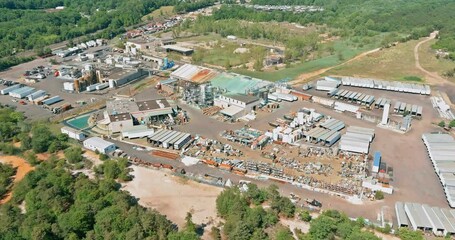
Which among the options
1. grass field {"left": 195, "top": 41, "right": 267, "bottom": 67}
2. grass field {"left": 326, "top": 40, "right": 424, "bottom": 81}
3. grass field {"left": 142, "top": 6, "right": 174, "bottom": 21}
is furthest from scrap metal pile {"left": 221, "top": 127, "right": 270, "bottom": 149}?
grass field {"left": 142, "top": 6, "right": 174, "bottom": 21}

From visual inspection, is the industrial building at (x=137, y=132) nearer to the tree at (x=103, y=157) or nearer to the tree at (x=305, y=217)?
the tree at (x=103, y=157)

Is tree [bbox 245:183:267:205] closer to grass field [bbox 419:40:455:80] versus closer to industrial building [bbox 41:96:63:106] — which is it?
industrial building [bbox 41:96:63:106]

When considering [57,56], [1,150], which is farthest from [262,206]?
[57,56]

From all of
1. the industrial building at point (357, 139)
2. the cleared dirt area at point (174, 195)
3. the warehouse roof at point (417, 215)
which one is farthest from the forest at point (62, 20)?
the warehouse roof at point (417, 215)

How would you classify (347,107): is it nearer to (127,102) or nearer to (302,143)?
(302,143)

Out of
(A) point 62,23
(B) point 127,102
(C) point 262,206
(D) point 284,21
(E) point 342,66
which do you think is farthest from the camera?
(D) point 284,21

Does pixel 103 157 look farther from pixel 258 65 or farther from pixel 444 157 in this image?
pixel 258 65

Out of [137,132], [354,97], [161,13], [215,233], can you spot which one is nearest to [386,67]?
[354,97]
